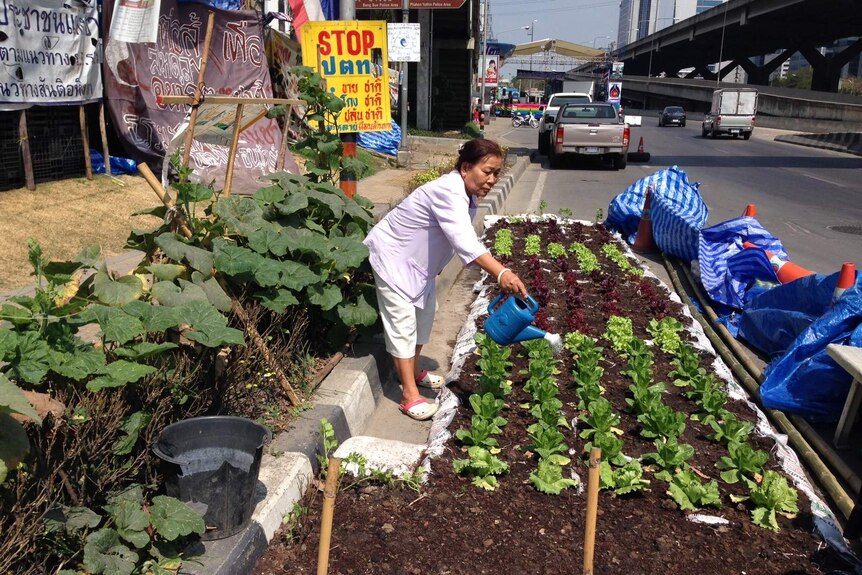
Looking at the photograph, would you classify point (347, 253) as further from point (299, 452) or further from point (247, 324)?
point (299, 452)

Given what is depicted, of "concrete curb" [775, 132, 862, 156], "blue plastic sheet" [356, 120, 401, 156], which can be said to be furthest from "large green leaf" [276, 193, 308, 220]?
"concrete curb" [775, 132, 862, 156]

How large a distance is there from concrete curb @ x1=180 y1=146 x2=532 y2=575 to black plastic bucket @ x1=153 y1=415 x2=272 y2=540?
9 centimetres

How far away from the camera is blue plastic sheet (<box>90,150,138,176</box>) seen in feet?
32.6

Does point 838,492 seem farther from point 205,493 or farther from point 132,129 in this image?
point 132,129

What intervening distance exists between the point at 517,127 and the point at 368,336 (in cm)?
4621

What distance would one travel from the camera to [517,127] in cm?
4978

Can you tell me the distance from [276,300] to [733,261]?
15.8ft

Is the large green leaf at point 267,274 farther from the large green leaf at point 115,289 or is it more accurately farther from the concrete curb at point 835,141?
the concrete curb at point 835,141

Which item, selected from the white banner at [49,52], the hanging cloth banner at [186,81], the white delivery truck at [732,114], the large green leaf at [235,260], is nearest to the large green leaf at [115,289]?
the large green leaf at [235,260]

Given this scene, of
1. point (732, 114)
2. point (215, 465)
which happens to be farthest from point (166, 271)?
point (732, 114)

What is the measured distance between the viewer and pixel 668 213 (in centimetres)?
888

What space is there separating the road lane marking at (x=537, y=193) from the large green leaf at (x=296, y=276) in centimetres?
852

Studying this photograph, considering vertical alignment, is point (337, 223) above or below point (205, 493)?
above

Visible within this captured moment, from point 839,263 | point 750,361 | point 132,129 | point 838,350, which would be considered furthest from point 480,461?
point 132,129
